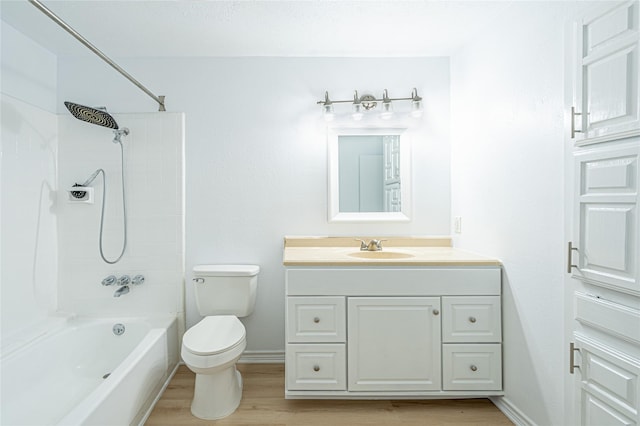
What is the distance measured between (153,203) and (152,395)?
1.21m

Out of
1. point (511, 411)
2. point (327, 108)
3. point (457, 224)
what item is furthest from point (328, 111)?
point (511, 411)

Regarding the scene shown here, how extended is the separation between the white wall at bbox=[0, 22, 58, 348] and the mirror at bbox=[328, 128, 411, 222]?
1917mm

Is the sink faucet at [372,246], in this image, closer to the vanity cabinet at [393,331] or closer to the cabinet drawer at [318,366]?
the vanity cabinet at [393,331]

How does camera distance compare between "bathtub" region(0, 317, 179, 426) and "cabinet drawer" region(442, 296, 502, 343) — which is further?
"cabinet drawer" region(442, 296, 502, 343)

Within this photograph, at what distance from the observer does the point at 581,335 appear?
1213mm

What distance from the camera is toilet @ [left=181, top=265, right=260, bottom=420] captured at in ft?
5.15

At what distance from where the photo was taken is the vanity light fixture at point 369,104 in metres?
2.14

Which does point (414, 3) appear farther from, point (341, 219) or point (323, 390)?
point (323, 390)

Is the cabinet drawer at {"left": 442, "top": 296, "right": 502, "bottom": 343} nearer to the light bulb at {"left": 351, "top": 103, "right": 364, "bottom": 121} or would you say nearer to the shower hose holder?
the light bulb at {"left": 351, "top": 103, "right": 364, "bottom": 121}

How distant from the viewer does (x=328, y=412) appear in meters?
1.69

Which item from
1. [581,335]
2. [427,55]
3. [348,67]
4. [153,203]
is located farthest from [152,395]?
[427,55]

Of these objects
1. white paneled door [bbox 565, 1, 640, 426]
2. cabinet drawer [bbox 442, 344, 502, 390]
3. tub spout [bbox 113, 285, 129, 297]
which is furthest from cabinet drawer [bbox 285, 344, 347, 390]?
tub spout [bbox 113, 285, 129, 297]

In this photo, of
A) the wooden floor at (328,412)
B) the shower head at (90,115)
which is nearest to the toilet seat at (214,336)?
the wooden floor at (328,412)

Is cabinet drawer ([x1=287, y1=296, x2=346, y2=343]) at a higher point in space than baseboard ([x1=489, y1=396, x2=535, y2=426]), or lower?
higher
